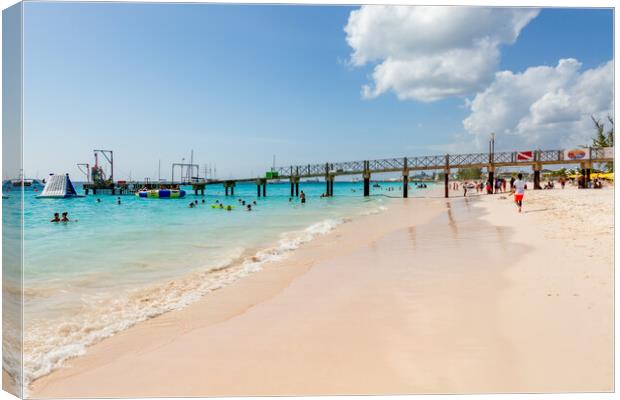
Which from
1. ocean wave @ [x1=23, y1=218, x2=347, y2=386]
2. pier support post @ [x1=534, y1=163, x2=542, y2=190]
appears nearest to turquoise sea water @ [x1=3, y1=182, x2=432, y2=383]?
ocean wave @ [x1=23, y1=218, x2=347, y2=386]

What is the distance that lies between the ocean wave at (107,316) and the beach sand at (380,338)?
0.69ft

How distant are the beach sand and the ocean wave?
0.21 meters

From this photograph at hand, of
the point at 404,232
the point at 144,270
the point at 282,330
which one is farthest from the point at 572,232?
the point at 144,270

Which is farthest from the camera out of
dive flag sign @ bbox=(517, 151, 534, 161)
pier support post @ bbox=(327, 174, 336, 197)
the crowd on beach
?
pier support post @ bbox=(327, 174, 336, 197)

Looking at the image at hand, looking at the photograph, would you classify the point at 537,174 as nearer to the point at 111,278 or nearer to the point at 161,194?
the point at 111,278

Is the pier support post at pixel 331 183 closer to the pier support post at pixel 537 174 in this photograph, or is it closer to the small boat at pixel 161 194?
the pier support post at pixel 537 174

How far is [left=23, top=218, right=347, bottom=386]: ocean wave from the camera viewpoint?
3.55 meters

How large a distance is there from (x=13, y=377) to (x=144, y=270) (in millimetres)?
5154

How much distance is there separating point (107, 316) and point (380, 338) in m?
3.70

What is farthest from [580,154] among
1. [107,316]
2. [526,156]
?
[107,316]

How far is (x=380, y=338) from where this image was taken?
3.29m

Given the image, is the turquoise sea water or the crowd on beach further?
the crowd on beach

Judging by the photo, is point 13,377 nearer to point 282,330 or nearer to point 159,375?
point 159,375

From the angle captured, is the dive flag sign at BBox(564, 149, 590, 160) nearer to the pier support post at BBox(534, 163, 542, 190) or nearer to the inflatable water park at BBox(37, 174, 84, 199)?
the pier support post at BBox(534, 163, 542, 190)
